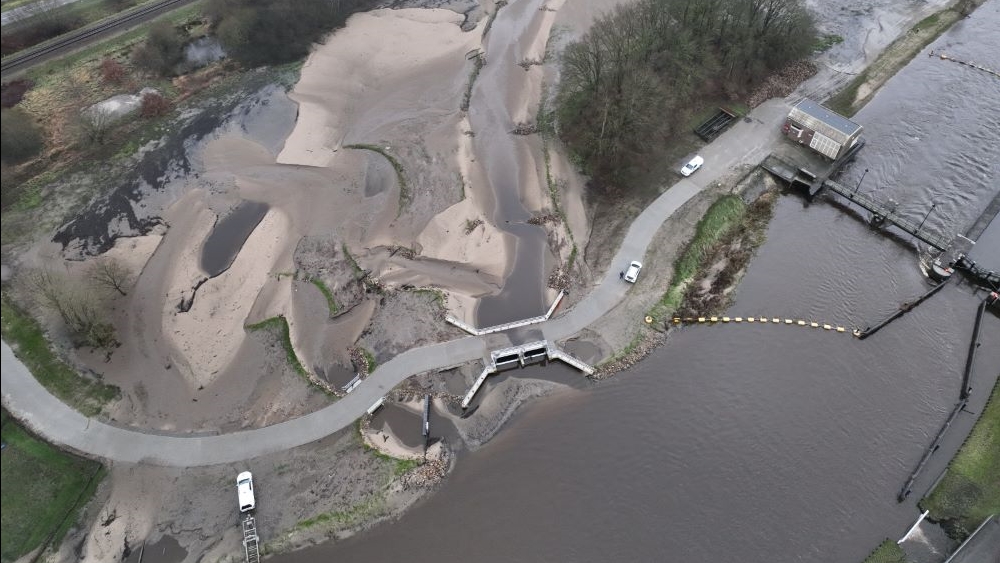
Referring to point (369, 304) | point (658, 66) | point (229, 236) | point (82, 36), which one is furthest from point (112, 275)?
point (658, 66)

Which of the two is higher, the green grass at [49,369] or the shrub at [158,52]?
the shrub at [158,52]

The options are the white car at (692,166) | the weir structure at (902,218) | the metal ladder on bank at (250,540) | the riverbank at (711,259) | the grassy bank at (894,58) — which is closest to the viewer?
the metal ladder on bank at (250,540)

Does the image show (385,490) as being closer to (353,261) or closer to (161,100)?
(353,261)

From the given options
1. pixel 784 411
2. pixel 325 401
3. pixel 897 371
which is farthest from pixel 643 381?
pixel 325 401

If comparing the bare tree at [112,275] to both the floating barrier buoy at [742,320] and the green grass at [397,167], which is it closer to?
the green grass at [397,167]

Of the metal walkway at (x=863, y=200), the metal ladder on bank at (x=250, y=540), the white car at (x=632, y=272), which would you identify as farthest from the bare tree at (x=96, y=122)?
the metal walkway at (x=863, y=200)

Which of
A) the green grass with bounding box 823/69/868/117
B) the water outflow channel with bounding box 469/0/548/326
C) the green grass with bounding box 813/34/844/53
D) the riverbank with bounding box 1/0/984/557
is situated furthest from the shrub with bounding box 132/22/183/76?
the green grass with bounding box 813/34/844/53
